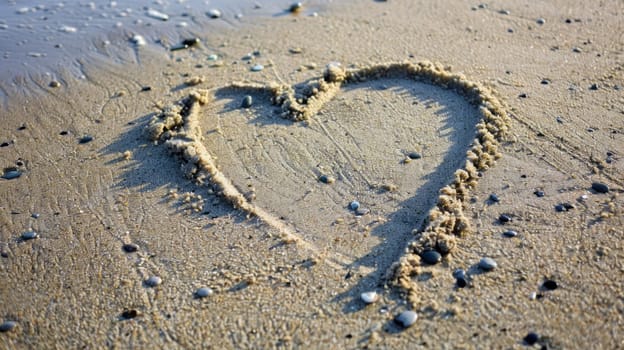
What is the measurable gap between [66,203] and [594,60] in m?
4.63

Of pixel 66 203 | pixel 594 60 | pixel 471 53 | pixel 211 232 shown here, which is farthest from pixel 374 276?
pixel 594 60

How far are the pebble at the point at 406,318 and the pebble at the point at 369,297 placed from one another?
6.4 inches

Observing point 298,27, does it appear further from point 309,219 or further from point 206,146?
point 309,219

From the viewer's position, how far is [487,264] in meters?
3.14

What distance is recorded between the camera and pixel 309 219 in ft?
11.8

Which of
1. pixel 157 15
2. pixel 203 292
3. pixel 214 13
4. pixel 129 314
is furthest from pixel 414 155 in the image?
pixel 157 15

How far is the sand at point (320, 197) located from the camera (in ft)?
9.61

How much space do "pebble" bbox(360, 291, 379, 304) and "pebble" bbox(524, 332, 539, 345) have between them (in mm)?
777

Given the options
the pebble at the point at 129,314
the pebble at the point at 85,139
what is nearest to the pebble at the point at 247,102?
the pebble at the point at 85,139

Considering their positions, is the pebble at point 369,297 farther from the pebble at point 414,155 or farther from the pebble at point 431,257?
the pebble at point 414,155

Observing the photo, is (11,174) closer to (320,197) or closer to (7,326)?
(7,326)

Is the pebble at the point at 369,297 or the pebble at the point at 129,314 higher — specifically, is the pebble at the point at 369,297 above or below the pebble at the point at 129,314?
above

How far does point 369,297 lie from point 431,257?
47 cm

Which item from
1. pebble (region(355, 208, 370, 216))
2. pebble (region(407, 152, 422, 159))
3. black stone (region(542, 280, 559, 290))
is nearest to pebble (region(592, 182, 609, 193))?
black stone (region(542, 280, 559, 290))
